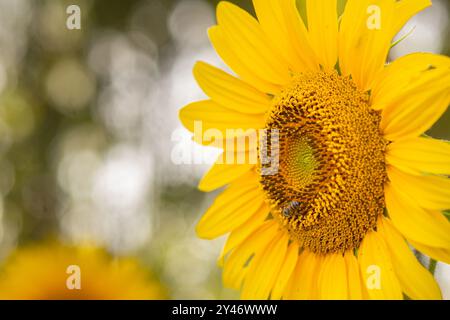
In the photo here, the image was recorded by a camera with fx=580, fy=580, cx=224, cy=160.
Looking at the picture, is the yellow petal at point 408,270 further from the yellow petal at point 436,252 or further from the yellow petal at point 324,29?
the yellow petal at point 324,29

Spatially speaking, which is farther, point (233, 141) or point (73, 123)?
point (73, 123)

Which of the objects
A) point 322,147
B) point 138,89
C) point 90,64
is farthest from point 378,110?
point 90,64

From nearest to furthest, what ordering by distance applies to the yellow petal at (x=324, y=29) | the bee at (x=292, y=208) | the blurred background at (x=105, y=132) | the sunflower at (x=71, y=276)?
1. the yellow petal at (x=324, y=29)
2. the bee at (x=292, y=208)
3. the blurred background at (x=105, y=132)
4. the sunflower at (x=71, y=276)

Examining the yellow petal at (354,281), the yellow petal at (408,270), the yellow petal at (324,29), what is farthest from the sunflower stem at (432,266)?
the yellow petal at (324,29)
